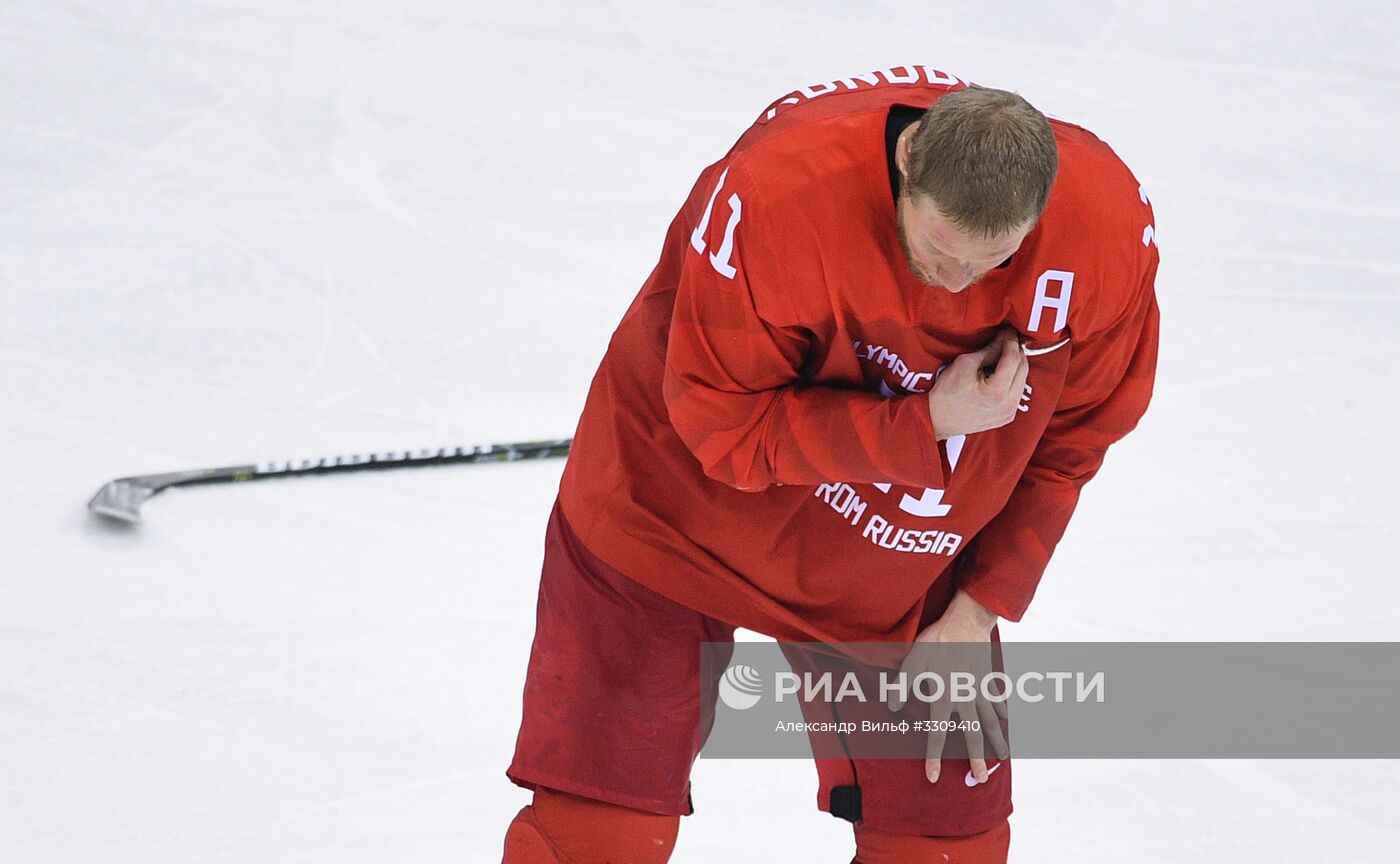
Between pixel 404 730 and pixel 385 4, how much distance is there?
208 cm

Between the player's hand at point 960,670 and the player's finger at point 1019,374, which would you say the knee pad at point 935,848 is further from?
the player's finger at point 1019,374

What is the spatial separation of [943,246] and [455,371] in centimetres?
173

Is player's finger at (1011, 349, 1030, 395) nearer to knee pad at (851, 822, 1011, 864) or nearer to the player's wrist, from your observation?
the player's wrist

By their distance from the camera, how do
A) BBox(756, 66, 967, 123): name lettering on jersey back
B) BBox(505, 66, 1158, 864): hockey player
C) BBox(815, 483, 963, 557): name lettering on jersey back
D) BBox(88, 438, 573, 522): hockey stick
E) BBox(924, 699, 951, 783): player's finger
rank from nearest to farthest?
BBox(505, 66, 1158, 864): hockey player → BBox(756, 66, 967, 123): name lettering on jersey back → BBox(815, 483, 963, 557): name lettering on jersey back → BBox(924, 699, 951, 783): player's finger → BBox(88, 438, 573, 522): hockey stick

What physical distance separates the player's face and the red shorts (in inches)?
20.7

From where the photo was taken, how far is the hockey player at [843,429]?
51.2 inches

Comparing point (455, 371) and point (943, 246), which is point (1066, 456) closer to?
point (943, 246)

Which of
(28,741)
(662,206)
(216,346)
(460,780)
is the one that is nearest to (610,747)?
(460,780)

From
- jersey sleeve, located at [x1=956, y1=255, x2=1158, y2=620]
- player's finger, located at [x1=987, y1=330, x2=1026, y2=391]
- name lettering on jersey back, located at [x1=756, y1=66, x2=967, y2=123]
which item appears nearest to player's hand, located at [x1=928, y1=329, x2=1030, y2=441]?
player's finger, located at [x1=987, y1=330, x2=1026, y2=391]

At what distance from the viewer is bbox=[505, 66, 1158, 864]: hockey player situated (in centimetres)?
130

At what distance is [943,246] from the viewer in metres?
1.21

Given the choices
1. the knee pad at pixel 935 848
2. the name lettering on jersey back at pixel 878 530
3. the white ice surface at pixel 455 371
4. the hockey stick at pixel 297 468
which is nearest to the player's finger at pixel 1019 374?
the name lettering on jersey back at pixel 878 530

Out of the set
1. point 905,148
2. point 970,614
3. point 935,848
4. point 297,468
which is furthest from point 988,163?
point 297,468

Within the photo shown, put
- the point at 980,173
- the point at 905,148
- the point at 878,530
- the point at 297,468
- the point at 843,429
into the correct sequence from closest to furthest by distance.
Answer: the point at 980,173, the point at 905,148, the point at 843,429, the point at 878,530, the point at 297,468
